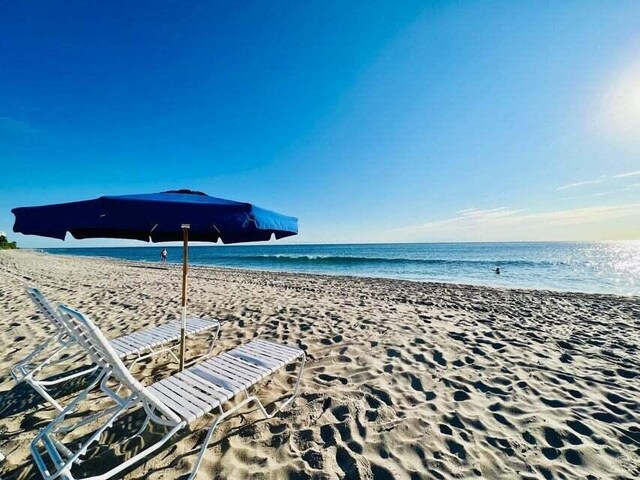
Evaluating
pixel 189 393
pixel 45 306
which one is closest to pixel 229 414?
pixel 189 393

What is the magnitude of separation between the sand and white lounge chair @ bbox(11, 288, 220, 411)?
23cm

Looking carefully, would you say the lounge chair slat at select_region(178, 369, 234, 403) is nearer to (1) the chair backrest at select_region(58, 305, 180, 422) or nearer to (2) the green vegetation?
(1) the chair backrest at select_region(58, 305, 180, 422)

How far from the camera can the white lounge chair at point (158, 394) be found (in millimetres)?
1800

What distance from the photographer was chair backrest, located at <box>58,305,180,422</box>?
179 centimetres

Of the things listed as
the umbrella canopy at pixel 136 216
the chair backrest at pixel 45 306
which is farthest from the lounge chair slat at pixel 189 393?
the umbrella canopy at pixel 136 216

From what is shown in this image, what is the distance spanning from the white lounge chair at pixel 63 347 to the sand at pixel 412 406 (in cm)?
23

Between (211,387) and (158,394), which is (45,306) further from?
(211,387)

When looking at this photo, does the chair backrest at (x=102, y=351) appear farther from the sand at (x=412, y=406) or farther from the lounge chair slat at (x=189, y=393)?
the sand at (x=412, y=406)

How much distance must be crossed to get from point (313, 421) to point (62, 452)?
6.20 ft

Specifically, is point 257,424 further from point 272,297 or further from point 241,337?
point 272,297

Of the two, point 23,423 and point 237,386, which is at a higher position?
point 237,386

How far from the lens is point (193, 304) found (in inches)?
286

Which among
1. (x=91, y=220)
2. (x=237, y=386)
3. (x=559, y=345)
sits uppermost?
(x=91, y=220)

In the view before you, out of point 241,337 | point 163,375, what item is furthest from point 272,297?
point 163,375
